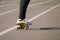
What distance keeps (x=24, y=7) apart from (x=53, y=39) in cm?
101

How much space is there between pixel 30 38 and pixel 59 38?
26.4 inches

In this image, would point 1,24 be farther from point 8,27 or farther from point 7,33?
point 7,33

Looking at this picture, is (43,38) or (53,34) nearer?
(43,38)

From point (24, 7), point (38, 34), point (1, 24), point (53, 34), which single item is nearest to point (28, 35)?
point (38, 34)

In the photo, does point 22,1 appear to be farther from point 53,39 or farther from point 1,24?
point 1,24

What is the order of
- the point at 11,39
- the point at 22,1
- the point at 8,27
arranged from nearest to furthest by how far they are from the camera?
the point at 22,1 → the point at 11,39 → the point at 8,27

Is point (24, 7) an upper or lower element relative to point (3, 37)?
upper

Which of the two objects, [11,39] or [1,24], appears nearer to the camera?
[11,39]

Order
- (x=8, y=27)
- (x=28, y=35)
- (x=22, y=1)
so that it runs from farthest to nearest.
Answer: (x=8, y=27) → (x=28, y=35) → (x=22, y=1)

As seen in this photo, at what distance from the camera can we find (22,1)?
4.86 m

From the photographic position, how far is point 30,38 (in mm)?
5340

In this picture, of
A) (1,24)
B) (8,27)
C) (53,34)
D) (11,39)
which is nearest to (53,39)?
(53,34)

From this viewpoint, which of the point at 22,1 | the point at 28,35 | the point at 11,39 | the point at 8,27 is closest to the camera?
the point at 22,1

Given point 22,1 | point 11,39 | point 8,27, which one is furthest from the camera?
point 8,27
